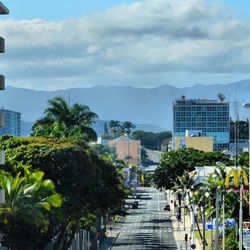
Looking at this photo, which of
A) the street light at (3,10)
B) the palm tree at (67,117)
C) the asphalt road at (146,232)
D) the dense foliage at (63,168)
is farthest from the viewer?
the asphalt road at (146,232)

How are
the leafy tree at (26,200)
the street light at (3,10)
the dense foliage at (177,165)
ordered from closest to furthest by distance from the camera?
the street light at (3,10) → the leafy tree at (26,200) → the dense foliage at (177,165)

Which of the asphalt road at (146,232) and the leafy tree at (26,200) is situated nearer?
the leafy tree at (26,200)

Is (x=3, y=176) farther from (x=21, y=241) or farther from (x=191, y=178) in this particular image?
(x=191, y=178)

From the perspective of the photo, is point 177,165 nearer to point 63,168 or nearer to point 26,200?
point 63,168

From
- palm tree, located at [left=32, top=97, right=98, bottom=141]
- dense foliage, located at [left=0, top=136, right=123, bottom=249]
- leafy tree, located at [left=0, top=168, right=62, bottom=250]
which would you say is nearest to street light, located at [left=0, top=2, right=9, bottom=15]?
leafy tree, located at [left=0, top=168, right=62, bottom=250]

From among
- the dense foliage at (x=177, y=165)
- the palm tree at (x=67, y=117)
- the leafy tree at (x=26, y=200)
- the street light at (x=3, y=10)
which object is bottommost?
the leafy tree at (x=26, y=200)

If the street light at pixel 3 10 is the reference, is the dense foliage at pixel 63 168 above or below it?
below

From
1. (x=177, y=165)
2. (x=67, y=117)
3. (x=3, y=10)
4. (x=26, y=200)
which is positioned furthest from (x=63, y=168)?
(x=177, y=165)

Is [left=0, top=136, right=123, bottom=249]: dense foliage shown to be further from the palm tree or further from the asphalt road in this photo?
the asphalt road

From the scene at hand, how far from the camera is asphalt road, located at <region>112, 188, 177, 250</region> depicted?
120 m

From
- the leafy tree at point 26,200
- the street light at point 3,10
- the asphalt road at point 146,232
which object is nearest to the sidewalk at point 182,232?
the asphalt road at point 146,232

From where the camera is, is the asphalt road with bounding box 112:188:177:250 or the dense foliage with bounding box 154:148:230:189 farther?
the dense foliage with bounding box 154:148:230:189

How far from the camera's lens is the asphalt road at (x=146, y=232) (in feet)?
395

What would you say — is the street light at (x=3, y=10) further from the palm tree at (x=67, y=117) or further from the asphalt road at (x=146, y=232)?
the asphalt road at (x=146, y=232)
